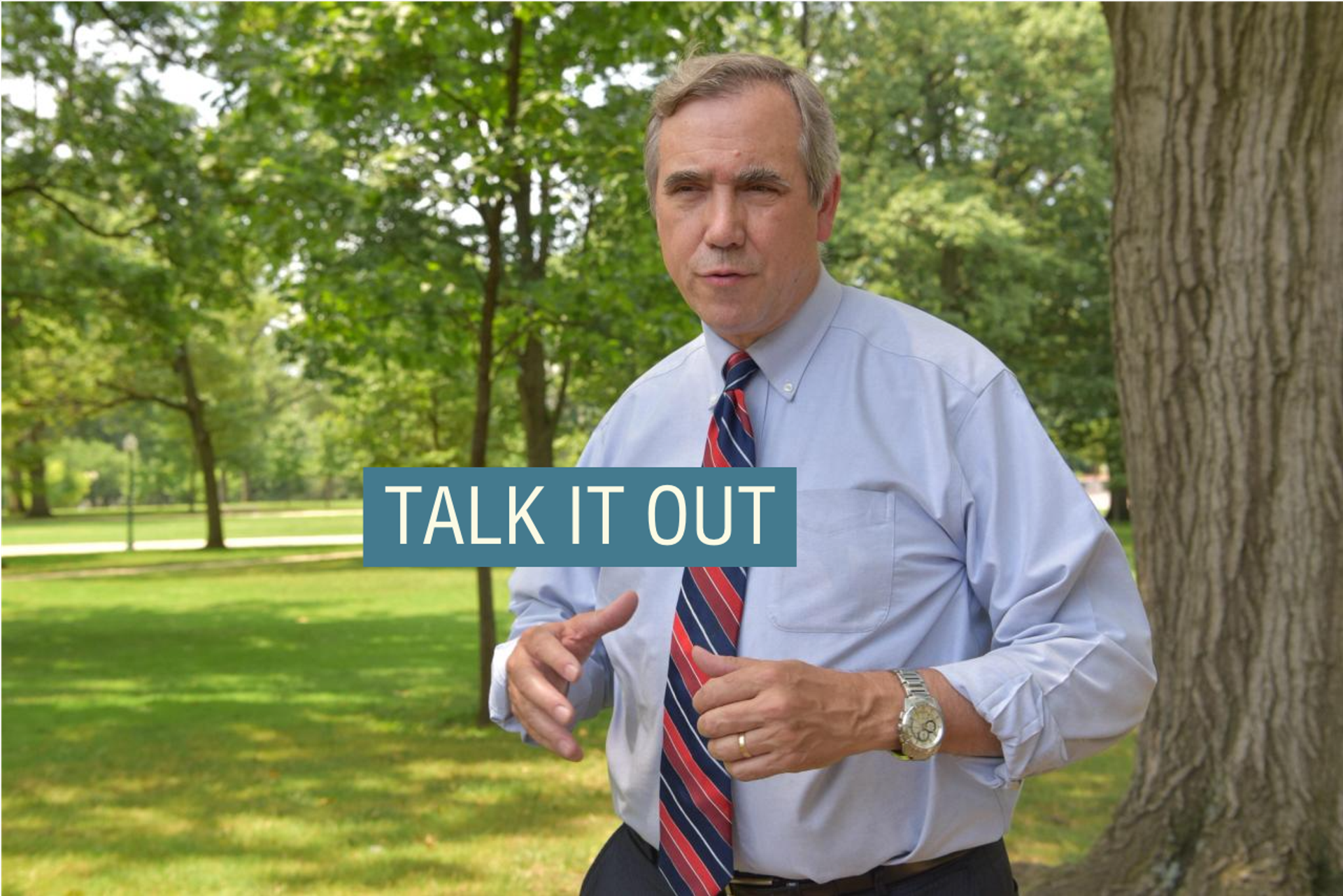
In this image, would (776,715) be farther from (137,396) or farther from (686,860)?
(137,396)

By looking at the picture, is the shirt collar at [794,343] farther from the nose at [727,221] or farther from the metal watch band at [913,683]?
the metal watch band at [913,683]

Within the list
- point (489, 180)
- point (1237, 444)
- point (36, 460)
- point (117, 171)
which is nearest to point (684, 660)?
point (1237, 444)

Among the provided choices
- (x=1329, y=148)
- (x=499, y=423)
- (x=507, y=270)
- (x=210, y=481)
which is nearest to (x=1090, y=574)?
(x=1329, y=148)

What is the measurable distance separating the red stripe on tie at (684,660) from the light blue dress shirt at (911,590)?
0.04 metres

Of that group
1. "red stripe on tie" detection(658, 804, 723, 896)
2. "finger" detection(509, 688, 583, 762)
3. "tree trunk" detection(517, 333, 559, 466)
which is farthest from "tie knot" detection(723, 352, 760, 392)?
"tree trunk" detection(517, 333, 559, 466)

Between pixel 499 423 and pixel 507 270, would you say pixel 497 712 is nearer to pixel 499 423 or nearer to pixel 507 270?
pixel 507 270

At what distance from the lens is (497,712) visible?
7.66 ft

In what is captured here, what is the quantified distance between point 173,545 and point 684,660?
4216 cm

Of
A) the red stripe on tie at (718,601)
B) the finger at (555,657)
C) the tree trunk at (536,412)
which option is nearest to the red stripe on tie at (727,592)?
the red stripe on tie at (718,601)

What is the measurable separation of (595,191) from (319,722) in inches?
227

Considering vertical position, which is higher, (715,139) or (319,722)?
(715,139)

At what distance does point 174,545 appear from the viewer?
40.6 metres

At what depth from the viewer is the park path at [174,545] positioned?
37.0 meters

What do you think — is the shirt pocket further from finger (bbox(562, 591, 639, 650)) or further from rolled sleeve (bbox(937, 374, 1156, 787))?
finger (bbox(562, 591, 639, 650))
